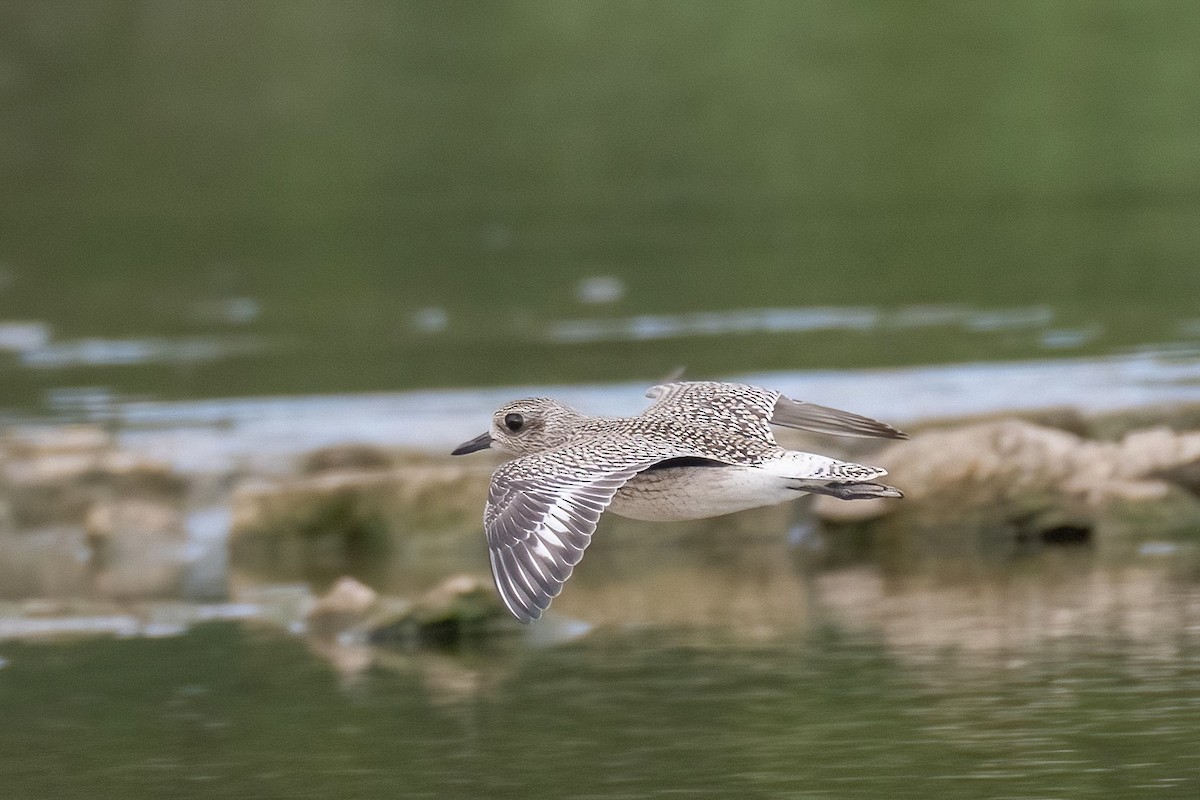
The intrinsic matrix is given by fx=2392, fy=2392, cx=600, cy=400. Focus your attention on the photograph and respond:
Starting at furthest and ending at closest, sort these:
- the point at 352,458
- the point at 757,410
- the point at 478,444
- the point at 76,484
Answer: the point at 76,484 < the point at 352,458 < the point at 757,410 < the point at 478,444

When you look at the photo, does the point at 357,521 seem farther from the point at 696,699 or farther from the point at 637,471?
the point at 637,471

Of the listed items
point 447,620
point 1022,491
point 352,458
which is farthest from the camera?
point 352,458

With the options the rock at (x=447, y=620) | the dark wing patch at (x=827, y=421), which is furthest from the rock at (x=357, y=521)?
the dark wing patch at (x=827, y=421)

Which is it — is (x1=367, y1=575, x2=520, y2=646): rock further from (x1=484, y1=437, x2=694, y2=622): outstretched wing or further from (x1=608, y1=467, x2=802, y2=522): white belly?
(x1=484, y1=437, x2=694, y2=622): outstretched wing

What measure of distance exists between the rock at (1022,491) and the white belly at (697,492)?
4.76m

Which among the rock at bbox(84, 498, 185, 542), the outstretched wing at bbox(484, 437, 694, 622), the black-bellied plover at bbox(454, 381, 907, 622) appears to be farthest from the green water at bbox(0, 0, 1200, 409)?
the outstretched wing at bbox(484, 437, 694, 622)

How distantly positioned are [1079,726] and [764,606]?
2.97 metres

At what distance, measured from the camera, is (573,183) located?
3362 centimetres

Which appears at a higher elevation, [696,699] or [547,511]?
[547,511]

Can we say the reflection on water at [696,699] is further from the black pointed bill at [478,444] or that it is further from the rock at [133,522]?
the rock at [133,522]

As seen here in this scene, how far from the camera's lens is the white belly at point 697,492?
8.79 meters

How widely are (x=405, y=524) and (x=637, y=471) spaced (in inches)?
254

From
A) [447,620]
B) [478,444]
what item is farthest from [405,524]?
[478,444]

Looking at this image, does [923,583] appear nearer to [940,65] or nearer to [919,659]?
[919,659]
